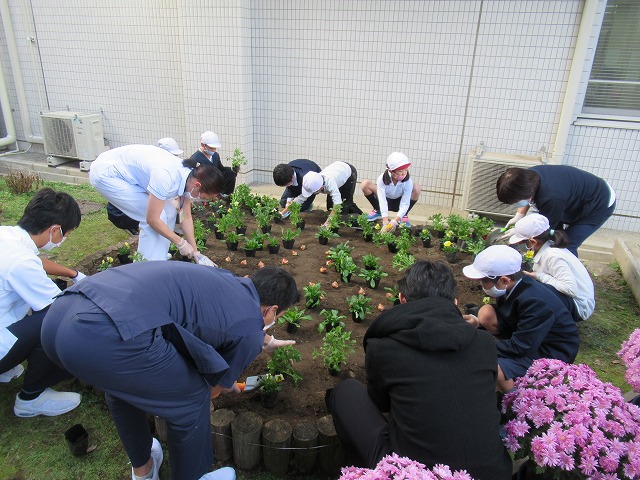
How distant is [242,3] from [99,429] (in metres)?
5.60

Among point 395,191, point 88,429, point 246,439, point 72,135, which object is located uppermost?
point 72,135

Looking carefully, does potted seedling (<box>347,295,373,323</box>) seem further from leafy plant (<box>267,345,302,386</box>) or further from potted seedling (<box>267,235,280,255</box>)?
potted seedling (<box>267,235,280,255</box>)

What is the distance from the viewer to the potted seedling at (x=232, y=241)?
482 cm

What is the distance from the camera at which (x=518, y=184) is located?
3818 mm

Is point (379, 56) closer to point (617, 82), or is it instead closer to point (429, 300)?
point (617, 82)

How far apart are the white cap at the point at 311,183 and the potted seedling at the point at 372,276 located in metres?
1.34

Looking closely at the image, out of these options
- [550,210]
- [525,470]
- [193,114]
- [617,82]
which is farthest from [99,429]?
[617,82]

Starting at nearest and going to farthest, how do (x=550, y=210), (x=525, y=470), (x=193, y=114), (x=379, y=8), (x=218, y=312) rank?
(x=218, y=312) → (x=525, y=470) → (x=550, y=210) → (x=379, y=8) → (x=193, y=114)

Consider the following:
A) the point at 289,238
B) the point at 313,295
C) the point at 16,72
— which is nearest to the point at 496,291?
the point at 313,295

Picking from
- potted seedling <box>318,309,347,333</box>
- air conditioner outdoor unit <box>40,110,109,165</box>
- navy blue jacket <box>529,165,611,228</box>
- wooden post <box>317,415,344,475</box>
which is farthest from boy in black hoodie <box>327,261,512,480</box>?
air conditioner outdoor unit <box>40,110,109,165</box>

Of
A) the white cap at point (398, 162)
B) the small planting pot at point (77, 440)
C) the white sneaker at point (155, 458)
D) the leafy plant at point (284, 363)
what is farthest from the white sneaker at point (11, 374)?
the white cap at point (398, 162)

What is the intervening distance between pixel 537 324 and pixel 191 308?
6.44 feet

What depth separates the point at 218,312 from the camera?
6.96 ft

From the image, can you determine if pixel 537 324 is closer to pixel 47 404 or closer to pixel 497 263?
pixel 497 263
